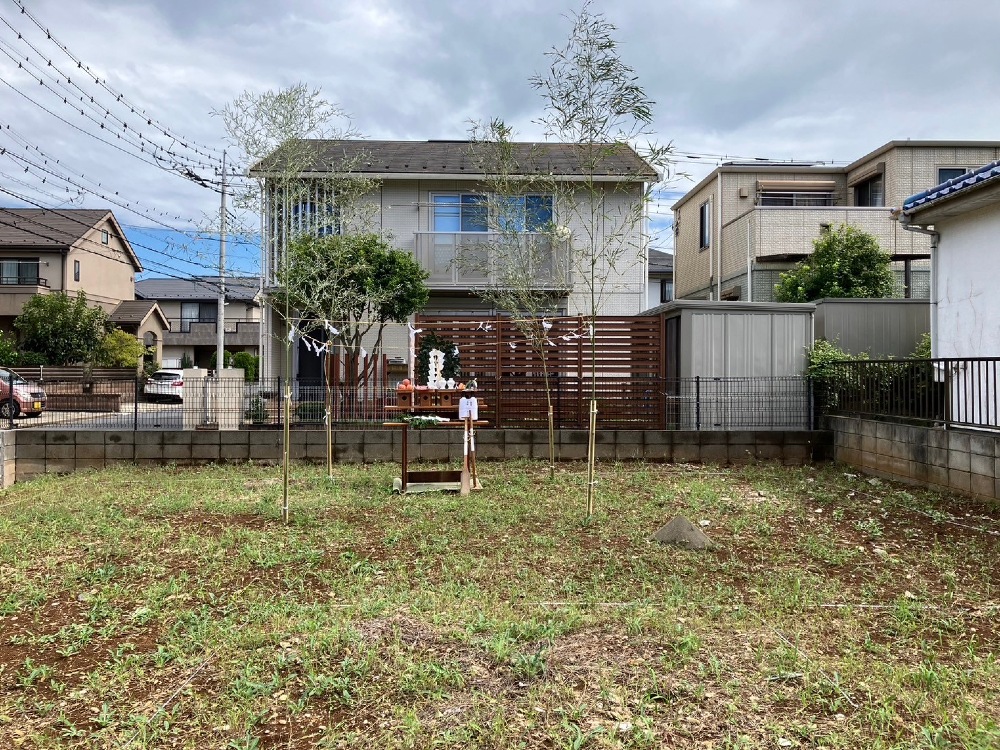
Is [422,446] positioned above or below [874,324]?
below

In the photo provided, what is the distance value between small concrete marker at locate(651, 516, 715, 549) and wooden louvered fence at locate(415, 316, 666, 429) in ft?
17.0

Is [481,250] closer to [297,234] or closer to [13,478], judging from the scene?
[297,234]

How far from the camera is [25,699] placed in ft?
9.71

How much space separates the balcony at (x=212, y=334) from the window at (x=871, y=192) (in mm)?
30587

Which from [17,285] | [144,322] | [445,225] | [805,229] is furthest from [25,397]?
[805,229]

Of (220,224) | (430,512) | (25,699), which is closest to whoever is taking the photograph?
(25,699)

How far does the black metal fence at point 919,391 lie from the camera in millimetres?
7113

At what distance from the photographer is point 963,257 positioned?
865 cm

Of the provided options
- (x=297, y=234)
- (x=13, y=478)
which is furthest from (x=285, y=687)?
(x=13, y=478)

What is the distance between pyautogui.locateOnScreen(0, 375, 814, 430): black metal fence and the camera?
33.2ft

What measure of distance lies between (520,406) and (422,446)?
6.07 ft

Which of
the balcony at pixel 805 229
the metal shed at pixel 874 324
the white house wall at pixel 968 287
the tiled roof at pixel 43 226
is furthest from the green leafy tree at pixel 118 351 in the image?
the white house wall at pixel 968 287

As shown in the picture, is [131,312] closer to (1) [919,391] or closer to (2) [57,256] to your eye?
(2) [57,256]

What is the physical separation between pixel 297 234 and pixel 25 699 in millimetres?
6694
